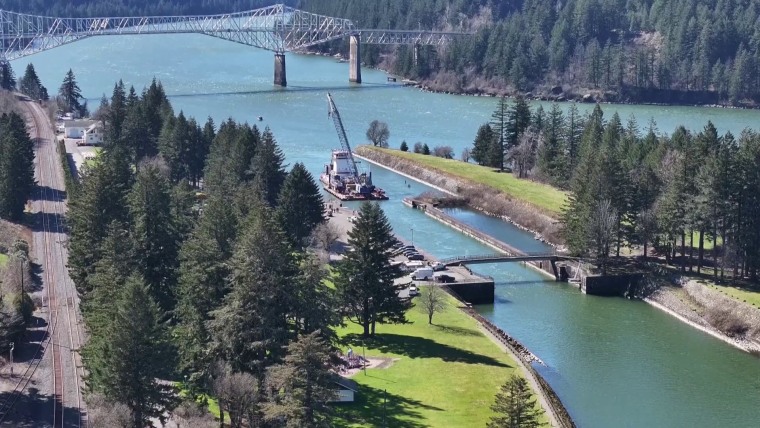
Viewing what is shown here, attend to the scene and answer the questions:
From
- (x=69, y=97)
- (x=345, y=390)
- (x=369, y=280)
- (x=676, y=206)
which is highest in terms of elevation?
(x=69, y=97)

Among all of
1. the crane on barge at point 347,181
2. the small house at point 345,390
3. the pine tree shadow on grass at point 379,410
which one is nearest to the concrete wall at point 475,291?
the pine tree shadow on grass at point 379,410

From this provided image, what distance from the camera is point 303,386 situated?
3148cm

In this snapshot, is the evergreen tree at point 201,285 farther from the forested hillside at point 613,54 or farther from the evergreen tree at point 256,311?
the forested hillside at point 613,54

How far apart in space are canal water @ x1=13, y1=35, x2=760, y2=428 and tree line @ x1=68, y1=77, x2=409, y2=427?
8293 millimetres

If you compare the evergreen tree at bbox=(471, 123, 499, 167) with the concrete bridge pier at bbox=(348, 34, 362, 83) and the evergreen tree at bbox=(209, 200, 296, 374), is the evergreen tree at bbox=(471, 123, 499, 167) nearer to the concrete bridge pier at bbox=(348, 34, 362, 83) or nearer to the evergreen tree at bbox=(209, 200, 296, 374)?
the evergreen tree at bbox=(209, 200, 296, 374)

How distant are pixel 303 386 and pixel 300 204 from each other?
91.7ft

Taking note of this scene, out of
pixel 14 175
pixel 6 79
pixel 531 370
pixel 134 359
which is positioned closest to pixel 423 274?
pixel 531 370

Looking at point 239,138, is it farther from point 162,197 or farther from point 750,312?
point 750,312

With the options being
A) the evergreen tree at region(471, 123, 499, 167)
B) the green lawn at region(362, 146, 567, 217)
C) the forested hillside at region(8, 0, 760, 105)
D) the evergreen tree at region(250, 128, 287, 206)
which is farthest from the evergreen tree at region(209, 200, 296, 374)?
the forested hillside at region(8, 0, 760, 105)

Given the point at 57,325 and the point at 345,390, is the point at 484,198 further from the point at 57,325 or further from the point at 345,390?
the point at 345,390

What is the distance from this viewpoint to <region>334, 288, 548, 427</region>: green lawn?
3700cm

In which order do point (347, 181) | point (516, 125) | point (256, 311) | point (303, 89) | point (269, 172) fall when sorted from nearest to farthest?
point (256, 311)
point (269, 172)
point (347, 181)
point (516, 125)
point (303, 89)

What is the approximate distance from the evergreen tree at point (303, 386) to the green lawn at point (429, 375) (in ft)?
13.6

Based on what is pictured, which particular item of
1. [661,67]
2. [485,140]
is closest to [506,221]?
[485,140]
